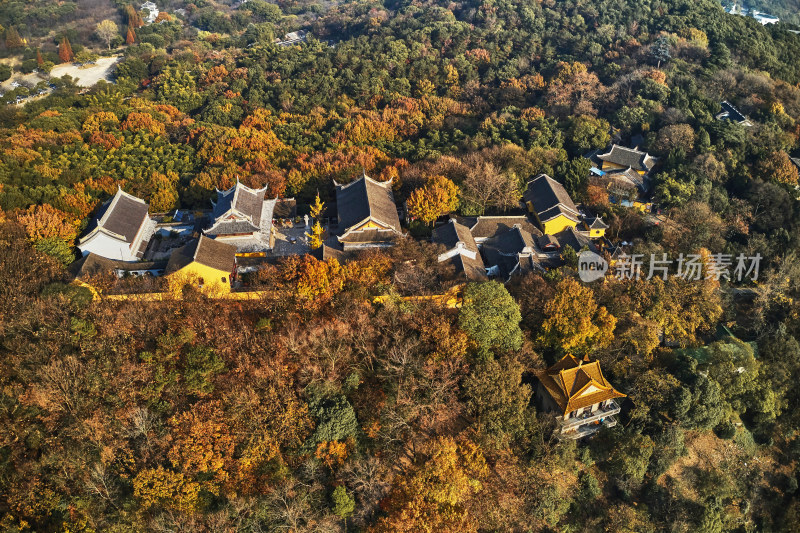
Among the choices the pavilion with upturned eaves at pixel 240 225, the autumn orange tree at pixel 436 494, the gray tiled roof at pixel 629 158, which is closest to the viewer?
the autumn orange tree at pixel 436 494

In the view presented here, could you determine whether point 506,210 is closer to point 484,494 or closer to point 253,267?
point 253,267

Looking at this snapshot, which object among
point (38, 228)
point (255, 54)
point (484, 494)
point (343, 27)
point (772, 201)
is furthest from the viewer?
point (343, 27)

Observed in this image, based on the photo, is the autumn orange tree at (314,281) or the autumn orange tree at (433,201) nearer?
the autumn orange tree at (314,281)

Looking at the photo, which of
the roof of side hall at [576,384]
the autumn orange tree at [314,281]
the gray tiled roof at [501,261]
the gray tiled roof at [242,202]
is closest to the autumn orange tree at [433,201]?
the gray tiled roof at [501,261]

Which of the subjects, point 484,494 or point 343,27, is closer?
point 484,494

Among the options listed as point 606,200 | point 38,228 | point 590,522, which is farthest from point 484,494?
point 38,228

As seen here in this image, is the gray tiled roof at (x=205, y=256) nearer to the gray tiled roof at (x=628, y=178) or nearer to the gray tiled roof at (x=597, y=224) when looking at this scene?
the gray tiled roof at (x=597, y=224)
